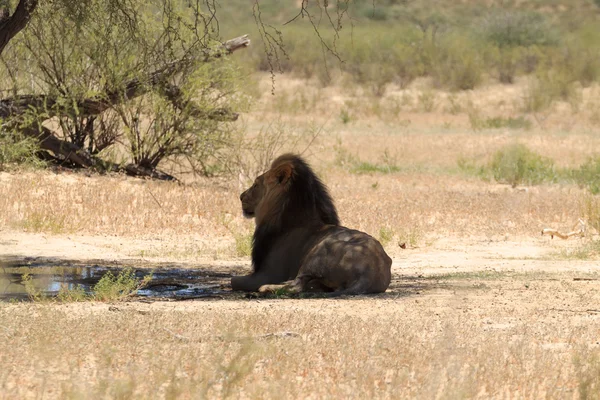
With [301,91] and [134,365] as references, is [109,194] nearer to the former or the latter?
[134,365]

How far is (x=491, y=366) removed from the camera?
6.57 metres

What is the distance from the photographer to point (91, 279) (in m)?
11.8

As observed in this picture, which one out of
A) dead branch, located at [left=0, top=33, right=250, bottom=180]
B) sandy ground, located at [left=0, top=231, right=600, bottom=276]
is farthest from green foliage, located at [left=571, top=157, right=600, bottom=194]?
dead branch, located at [left=0, top=33, right=250, bottom=180]

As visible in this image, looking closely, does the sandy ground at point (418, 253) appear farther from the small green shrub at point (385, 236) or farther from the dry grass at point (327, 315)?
the small green shrub at point (385, 236)

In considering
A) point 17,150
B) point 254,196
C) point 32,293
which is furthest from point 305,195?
point 17,150

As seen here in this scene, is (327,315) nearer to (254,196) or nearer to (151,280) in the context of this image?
(254,196)

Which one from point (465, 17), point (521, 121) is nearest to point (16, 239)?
point (521, 121)

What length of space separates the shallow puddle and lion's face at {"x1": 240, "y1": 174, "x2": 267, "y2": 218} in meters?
0.83

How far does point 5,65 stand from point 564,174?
12.8 meters

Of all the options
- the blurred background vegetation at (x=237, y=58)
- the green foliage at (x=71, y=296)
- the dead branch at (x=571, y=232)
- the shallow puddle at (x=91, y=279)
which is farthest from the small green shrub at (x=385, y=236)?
the green foliage at (x=71, y=296)

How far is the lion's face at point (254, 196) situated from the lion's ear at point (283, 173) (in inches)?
10.5

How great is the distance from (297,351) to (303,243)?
4.01 m

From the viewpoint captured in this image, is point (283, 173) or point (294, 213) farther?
point (294, 213)

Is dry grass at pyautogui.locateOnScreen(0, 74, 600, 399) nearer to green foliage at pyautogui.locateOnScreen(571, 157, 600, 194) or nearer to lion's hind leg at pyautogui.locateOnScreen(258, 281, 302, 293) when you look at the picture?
lion's hind leg at pyautogui.locateOnScreen(258, 281, 302, 293)
